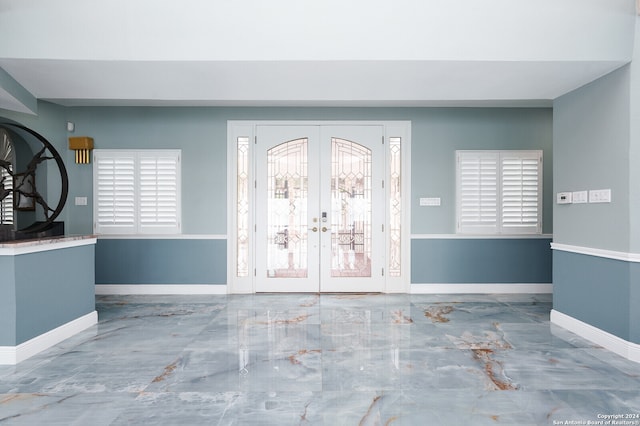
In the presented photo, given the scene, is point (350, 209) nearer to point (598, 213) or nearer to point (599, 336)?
point (598, 213)

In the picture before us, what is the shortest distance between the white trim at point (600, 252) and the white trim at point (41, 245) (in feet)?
15.2

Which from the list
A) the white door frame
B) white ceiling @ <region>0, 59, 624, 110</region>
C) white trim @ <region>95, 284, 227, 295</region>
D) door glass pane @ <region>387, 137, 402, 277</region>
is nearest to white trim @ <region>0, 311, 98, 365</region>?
white trim @ <region>95, 284, 227, 295</region>

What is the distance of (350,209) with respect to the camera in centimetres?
541

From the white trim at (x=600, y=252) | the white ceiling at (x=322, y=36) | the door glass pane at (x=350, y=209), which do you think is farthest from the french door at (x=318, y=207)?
the white trim at (x=600, y=252)

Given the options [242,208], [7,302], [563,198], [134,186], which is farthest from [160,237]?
[563,198]

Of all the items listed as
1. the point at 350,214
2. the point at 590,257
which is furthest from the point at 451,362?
the point at 350,214

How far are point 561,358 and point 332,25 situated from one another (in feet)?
10.3

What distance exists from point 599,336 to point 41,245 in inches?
186

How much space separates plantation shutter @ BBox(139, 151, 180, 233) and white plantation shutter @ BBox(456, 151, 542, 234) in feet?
12.4

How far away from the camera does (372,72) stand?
11.3 feet

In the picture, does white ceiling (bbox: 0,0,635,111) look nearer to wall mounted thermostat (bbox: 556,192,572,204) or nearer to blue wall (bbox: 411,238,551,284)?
wall mounted thermostat (bbox: 556,192,572,204)

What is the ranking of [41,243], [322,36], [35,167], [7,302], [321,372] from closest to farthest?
[321,372] → [7,302] → [322,36] → [41,243] → [35,167]

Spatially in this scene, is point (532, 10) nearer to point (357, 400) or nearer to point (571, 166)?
point (571, 166)

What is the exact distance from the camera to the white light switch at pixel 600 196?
333 centimetres
